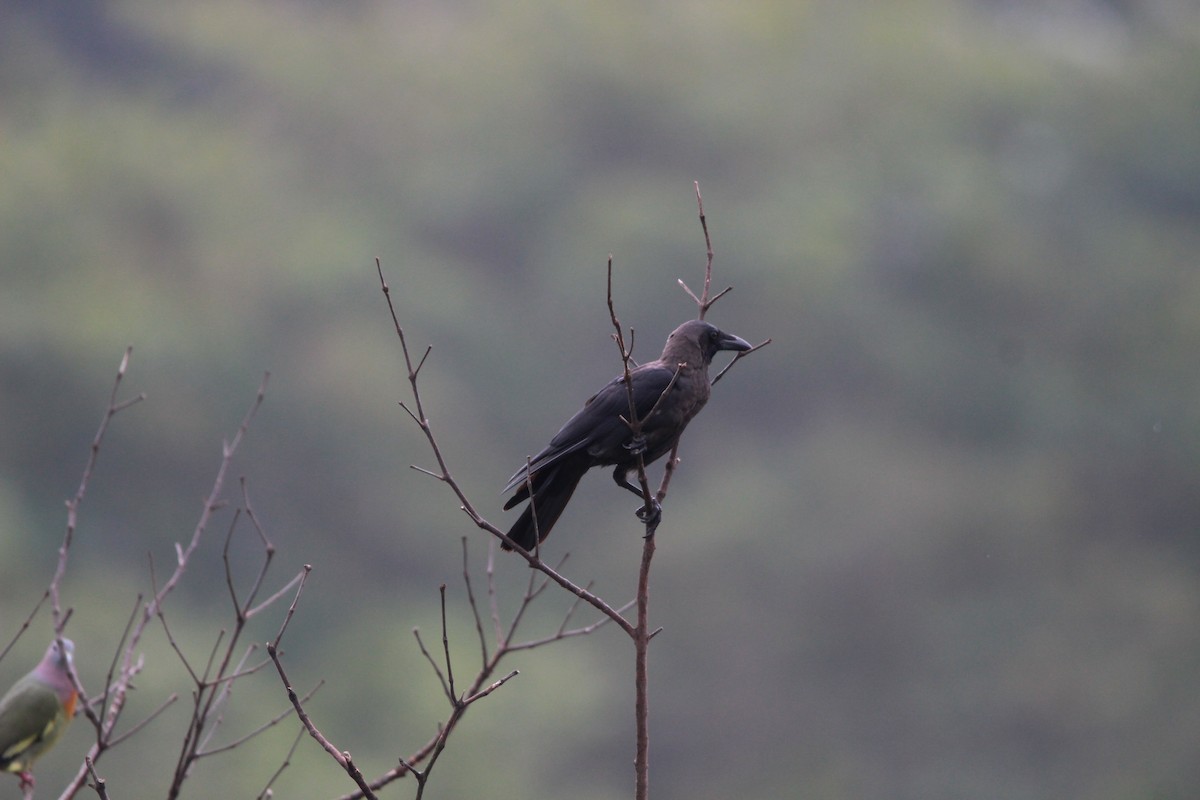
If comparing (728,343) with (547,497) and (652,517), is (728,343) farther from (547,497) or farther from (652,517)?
(652,517)

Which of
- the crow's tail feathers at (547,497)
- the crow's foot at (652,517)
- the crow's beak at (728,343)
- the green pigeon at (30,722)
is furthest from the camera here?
the crow's beak at (728,343)

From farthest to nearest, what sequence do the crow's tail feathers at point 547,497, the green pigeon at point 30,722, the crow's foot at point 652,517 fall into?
1. the crow's tail feathers at point 547,497
2. the green pigeon at point 30,722
3. the crow's foot at point 652,517

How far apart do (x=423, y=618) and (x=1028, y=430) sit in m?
10.9

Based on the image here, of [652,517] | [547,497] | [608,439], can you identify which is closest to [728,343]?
[608,439]

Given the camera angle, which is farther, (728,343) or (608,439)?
(728,343)

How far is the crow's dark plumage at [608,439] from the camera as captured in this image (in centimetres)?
471

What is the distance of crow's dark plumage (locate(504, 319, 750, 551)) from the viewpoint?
4707 mm

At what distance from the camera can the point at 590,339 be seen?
2302 cm

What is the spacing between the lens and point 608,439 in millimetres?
4832

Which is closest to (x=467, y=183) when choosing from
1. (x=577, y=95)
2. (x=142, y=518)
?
(x=577, y=95)

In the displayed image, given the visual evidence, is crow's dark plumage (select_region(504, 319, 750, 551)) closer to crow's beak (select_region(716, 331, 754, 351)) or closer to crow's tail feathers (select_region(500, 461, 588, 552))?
crow's tail feathers (select_region(500, 461, 588, 552))

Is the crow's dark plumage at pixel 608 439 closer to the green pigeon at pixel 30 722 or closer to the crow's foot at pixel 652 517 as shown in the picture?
the crow's foot at pixel 652 517

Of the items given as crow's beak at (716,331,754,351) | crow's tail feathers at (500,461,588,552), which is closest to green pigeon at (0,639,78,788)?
crow's tail feathers at (500,461,588,552)

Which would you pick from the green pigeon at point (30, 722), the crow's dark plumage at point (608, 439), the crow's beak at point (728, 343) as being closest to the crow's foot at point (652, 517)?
the crow's dark plumage at point (608, 439)
